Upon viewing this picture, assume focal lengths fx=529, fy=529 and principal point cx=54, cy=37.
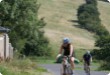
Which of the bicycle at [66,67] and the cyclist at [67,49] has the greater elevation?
the cyclist at [67,49]

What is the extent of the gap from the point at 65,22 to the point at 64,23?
37.0 inches

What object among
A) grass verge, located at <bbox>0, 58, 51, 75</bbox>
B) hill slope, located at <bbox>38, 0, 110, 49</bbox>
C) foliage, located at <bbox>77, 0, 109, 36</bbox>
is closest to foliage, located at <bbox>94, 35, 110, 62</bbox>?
hill slope, located at <bbox>38, 0, 110, 49</bbox>

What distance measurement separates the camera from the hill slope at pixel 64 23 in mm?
99338

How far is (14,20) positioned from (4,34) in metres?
17.9

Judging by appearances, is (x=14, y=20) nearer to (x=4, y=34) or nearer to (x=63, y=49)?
(x=4, y=34)

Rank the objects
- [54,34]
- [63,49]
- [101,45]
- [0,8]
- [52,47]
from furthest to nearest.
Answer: [54,34] → [52,47] → [101,45] → [0,8] → [63,49]

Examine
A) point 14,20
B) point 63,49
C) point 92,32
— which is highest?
point 63,49

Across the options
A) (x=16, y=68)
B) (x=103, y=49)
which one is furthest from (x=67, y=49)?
Result: (x=103, y=49)

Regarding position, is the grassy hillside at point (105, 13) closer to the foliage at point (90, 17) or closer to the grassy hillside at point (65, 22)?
the grassy hillside at point (65, 22)

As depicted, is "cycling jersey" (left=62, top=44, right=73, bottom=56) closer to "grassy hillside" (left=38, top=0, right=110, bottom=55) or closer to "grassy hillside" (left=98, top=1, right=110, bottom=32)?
"grassy hillside" (left=38, top=0, right=110, bottom=55)

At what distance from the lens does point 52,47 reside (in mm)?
88000

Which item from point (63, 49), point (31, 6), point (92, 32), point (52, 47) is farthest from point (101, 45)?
point (63, 49)

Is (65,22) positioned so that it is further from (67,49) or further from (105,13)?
(67,49)

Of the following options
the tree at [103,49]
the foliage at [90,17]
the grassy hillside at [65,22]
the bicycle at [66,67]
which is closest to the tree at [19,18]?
the tree at [103,49]
